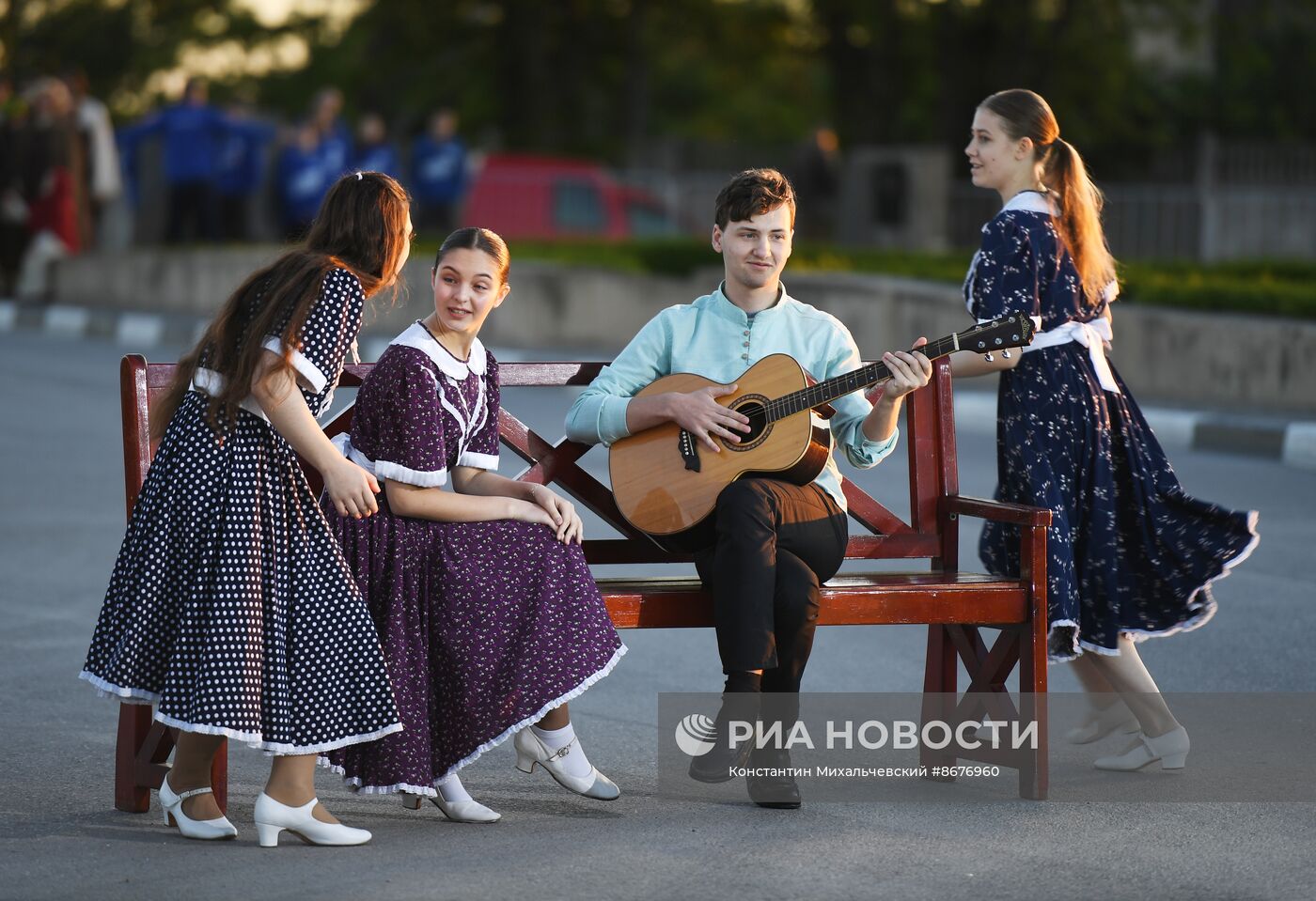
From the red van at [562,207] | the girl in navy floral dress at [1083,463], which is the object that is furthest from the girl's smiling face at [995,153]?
the red van at [562,207]

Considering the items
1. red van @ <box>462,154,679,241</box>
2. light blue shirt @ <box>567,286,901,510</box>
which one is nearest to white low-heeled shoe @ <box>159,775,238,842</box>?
light blue shirt @ <box>567,286,901,510</box>

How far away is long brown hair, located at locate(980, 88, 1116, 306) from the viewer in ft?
16.6

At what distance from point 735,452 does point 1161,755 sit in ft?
4.50

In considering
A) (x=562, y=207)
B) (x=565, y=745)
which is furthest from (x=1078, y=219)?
(x=562, y=207)

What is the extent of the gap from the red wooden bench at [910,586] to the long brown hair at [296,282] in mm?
358

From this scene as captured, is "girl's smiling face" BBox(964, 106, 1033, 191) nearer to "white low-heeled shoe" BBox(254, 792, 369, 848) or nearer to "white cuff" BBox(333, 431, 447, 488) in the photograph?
"white cuff" BBox(333, 431, 447, 488)

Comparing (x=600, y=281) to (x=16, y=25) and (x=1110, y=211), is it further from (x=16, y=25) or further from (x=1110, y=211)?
(x=16, y=25)

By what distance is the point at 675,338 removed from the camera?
197 inches

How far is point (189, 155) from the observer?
61.6 ft

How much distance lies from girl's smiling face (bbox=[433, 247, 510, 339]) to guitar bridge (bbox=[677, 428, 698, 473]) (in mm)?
596

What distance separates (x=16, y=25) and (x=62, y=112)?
1944cm

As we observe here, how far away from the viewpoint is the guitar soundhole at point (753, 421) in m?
4.79

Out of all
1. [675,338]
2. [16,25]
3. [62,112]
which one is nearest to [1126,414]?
[675,338]

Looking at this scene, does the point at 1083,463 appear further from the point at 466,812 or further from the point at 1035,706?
the point at 466,812
